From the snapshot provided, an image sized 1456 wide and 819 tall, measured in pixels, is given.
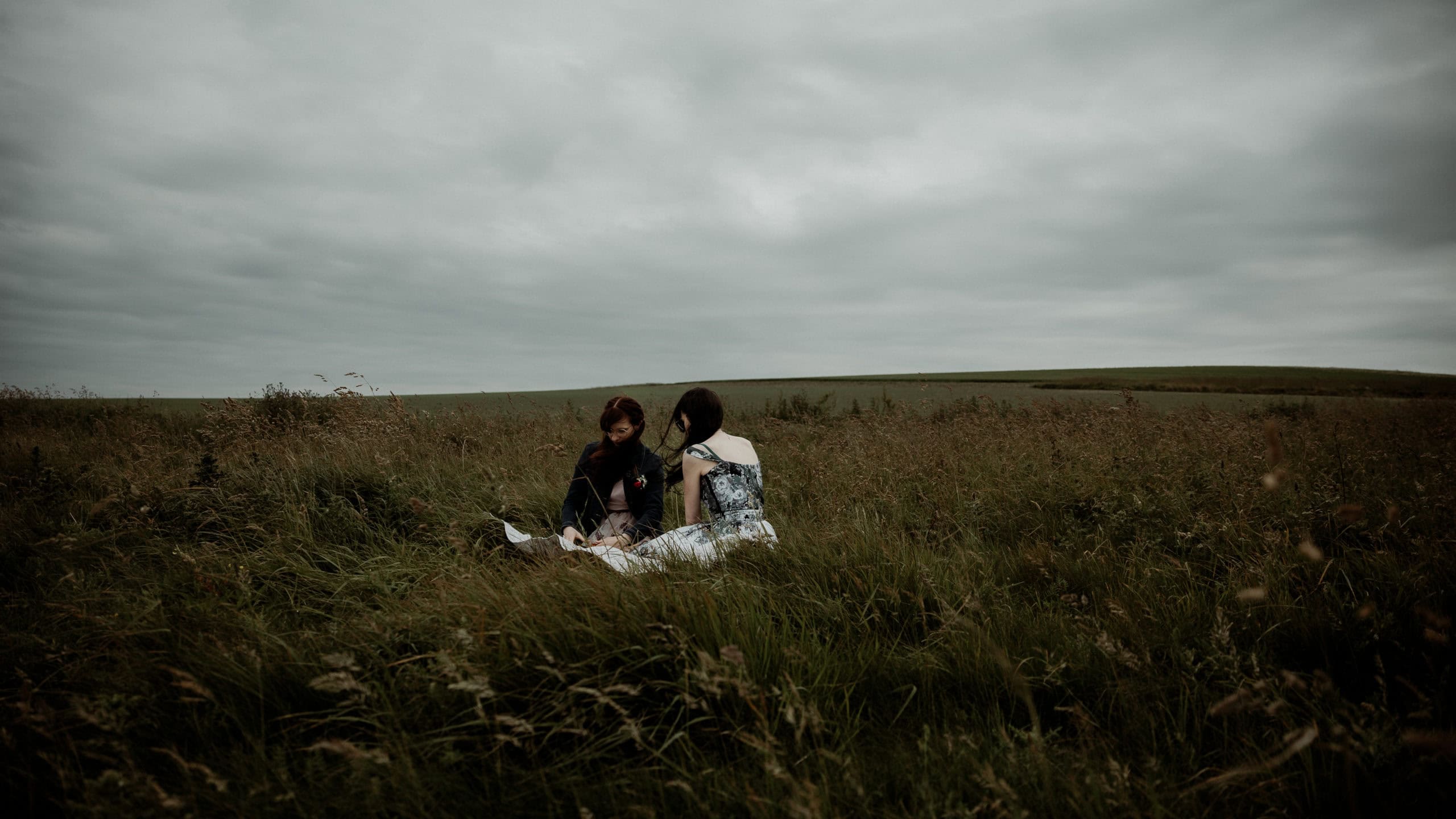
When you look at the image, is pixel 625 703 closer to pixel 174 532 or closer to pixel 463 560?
pixel 463 560

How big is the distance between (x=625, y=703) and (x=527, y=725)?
0.48 meters

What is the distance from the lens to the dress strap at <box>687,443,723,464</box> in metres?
4.47

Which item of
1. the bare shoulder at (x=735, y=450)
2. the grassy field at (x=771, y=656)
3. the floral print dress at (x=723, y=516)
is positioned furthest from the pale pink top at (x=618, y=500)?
the bare shoulder at (x=735, y=450)

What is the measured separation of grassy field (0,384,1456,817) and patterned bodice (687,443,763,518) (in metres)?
0.29

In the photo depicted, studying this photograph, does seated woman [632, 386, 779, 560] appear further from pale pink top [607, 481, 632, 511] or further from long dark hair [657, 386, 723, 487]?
pale pink top [607, 481, 632, 511]

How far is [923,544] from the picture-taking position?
4098 mm

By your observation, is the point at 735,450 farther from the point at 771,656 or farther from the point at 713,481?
the point at 771,656

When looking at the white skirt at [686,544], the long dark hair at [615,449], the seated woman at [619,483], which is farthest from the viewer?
the long dark hair at [615,449]

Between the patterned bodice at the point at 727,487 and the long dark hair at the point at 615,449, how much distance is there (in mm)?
700

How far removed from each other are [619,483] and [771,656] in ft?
9.44

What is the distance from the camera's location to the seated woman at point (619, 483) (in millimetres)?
4809

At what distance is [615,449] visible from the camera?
16.3 feet

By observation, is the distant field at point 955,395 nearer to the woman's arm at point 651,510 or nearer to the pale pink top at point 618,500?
the pale pink top at point 618,500

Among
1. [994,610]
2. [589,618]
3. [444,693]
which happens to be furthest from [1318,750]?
Result: [444,693]
